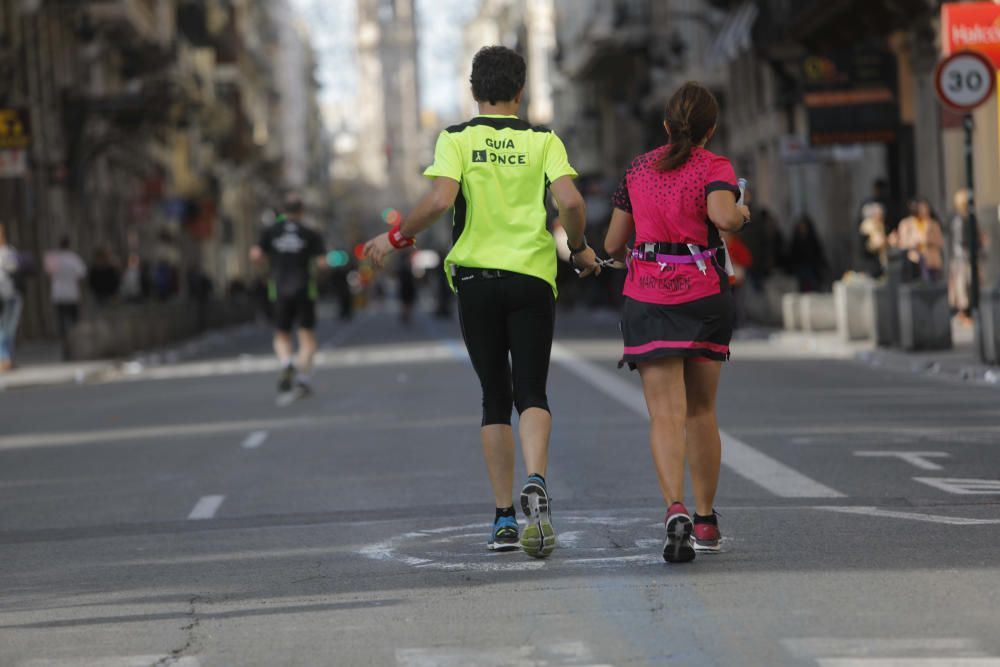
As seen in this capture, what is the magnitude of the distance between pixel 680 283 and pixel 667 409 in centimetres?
47

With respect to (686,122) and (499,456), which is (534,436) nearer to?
(499,456)

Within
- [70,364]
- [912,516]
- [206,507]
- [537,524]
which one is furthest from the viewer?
[70,364]

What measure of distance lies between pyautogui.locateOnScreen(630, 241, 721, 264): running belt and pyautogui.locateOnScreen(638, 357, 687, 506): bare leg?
0.37 meters

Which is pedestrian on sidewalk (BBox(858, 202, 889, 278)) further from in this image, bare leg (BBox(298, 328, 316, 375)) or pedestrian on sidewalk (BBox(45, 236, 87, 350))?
pedestrian on sidewalk (BBox(45, 236, 87, 350))

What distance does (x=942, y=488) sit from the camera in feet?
35.1

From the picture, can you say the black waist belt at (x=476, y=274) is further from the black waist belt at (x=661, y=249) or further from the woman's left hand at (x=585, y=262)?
the black waist belt at (x=661, y=249)

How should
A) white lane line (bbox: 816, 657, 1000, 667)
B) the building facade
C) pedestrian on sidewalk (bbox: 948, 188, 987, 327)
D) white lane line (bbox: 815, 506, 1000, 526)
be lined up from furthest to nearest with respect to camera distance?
the building facade
pedestrian on sidewalk (bbox: 948, 188, 987, 327)
white lane line (bbox: 815, 506, 1000, 526)
white lane line (bbox: 816, 657, 1000, 667)

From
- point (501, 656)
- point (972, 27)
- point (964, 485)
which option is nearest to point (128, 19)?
point (972, 27)

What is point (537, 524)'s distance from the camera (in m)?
8.49

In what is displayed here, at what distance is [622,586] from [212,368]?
23386mm

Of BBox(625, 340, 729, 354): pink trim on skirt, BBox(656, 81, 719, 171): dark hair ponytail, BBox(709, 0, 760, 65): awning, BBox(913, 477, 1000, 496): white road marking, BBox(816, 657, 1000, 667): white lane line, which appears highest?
BBox(709, 0, 760, 65): awning

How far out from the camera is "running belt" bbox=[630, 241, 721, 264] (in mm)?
8586

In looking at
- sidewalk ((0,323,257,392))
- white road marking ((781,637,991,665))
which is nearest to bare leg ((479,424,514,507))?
white road marking ((781,637,991,665))

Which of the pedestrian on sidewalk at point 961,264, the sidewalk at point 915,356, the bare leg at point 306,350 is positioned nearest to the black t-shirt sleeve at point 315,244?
the bare leg at point 306,350
